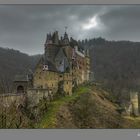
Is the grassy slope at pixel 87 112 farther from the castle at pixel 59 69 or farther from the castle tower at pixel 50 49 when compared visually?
the castle tower at pixel 50 49

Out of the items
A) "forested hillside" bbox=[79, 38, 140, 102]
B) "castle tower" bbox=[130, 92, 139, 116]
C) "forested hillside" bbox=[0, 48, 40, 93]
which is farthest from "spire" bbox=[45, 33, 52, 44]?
"castle tower" bbox=[130, 92, 139, 116]

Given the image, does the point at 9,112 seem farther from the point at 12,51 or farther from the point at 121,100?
the point at 121,100

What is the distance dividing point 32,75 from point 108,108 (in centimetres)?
105

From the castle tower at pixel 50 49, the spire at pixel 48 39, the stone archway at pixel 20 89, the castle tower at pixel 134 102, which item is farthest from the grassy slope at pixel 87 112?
the spire at pixel 48 39

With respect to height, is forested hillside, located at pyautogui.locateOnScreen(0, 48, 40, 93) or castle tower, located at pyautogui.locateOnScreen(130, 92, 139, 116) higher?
forested hillside, located at pyautogui.locateOnScreen(0, 48, 40, 93)

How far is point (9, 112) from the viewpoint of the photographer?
909 cm

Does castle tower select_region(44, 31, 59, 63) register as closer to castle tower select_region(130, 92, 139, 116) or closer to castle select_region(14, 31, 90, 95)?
castle select_region(14, 31, 90, 95)

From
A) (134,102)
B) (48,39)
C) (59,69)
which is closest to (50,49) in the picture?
(48,39)

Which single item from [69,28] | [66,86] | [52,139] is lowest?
[52,139]

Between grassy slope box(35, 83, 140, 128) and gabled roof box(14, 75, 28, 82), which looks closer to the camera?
grassy slope box(35, 83, 140, 128)

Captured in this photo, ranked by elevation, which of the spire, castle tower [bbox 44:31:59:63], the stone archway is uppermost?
the spire

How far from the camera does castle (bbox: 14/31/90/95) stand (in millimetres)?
9117

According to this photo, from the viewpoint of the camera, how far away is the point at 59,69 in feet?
30.1

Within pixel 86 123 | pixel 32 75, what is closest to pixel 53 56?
pixel 32 75
